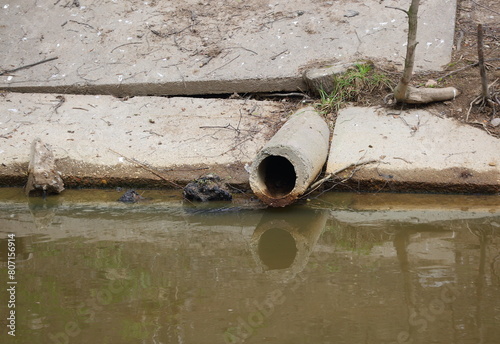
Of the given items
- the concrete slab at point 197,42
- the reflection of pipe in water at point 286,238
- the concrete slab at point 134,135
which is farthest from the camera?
the concrete slab at point 197,42

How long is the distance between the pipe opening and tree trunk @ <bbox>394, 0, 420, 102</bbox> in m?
→ 1.24

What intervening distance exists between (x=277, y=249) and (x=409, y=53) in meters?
2.15

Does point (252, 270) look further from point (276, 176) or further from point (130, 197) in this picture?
point (130, 197)

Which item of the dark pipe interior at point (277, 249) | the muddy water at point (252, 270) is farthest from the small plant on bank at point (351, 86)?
the dark pipe interior at point (277, 249)

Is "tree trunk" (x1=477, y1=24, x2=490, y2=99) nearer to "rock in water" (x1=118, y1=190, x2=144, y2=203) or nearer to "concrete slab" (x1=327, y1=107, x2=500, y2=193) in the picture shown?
"concrete slab" (x1=327, y1=107, x2=500, y2=193)

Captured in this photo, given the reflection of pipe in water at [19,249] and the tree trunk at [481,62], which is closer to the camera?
the reflection of pipe in water at [19,249]

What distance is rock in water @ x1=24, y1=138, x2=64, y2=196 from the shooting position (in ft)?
18.4

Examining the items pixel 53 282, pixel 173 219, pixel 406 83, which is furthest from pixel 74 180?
pixel 406 83

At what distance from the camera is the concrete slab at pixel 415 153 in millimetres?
5250

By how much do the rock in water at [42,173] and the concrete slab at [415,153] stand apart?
2457mm

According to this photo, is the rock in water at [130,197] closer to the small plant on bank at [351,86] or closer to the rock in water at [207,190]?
the rock in water at [207,190]

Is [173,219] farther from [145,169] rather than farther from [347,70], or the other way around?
A: [347,70]

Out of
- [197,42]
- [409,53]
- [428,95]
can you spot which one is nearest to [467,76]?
[428,95]

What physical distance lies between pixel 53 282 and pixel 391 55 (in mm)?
4189
